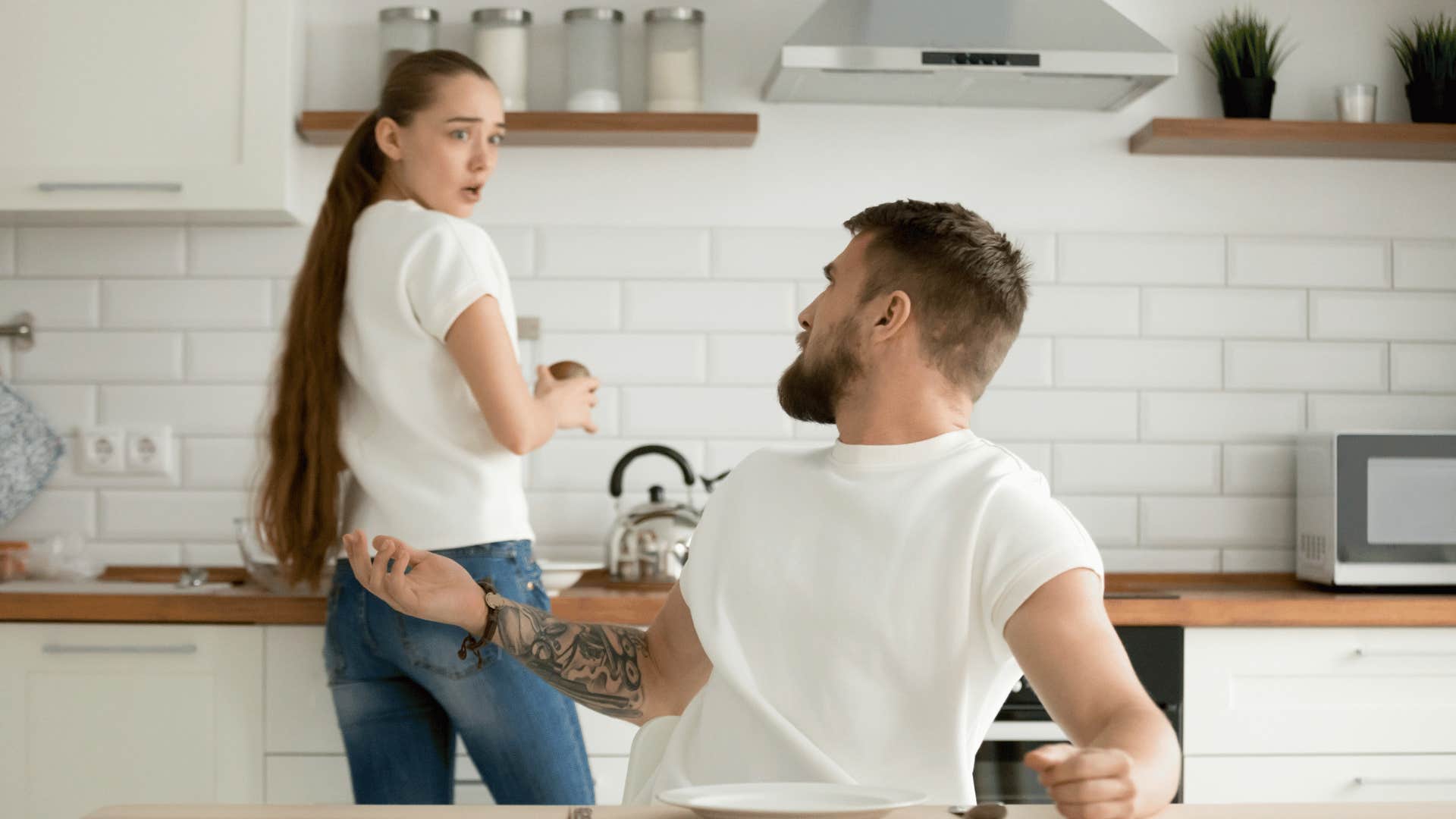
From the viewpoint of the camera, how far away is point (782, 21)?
9.44ft

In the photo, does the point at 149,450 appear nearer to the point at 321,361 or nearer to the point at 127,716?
the point at 127,716

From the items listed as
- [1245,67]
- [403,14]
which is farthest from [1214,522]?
[403,14]

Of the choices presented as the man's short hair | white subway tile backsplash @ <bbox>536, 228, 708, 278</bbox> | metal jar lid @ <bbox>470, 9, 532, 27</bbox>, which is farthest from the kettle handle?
the man's short hair

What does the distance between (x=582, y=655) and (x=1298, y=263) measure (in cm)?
213

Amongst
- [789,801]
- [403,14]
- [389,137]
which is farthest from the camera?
[403,14]

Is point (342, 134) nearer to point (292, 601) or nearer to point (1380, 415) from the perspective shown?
point (292, 601)

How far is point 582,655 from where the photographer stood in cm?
135

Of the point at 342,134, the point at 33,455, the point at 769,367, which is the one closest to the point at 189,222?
the point at 342,134

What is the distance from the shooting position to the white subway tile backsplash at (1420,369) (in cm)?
291

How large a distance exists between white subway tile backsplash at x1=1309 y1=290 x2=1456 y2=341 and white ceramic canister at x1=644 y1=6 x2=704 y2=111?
1.38 meters

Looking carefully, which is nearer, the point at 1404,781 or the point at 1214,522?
the point at 1404,781

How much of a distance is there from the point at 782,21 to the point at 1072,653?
2099 millimetres

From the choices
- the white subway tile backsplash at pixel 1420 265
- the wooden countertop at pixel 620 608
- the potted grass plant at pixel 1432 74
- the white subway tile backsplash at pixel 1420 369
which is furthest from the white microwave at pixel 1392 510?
the potted grass plant at pixel 1432 74

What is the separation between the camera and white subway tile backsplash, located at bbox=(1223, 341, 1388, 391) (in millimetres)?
2896
